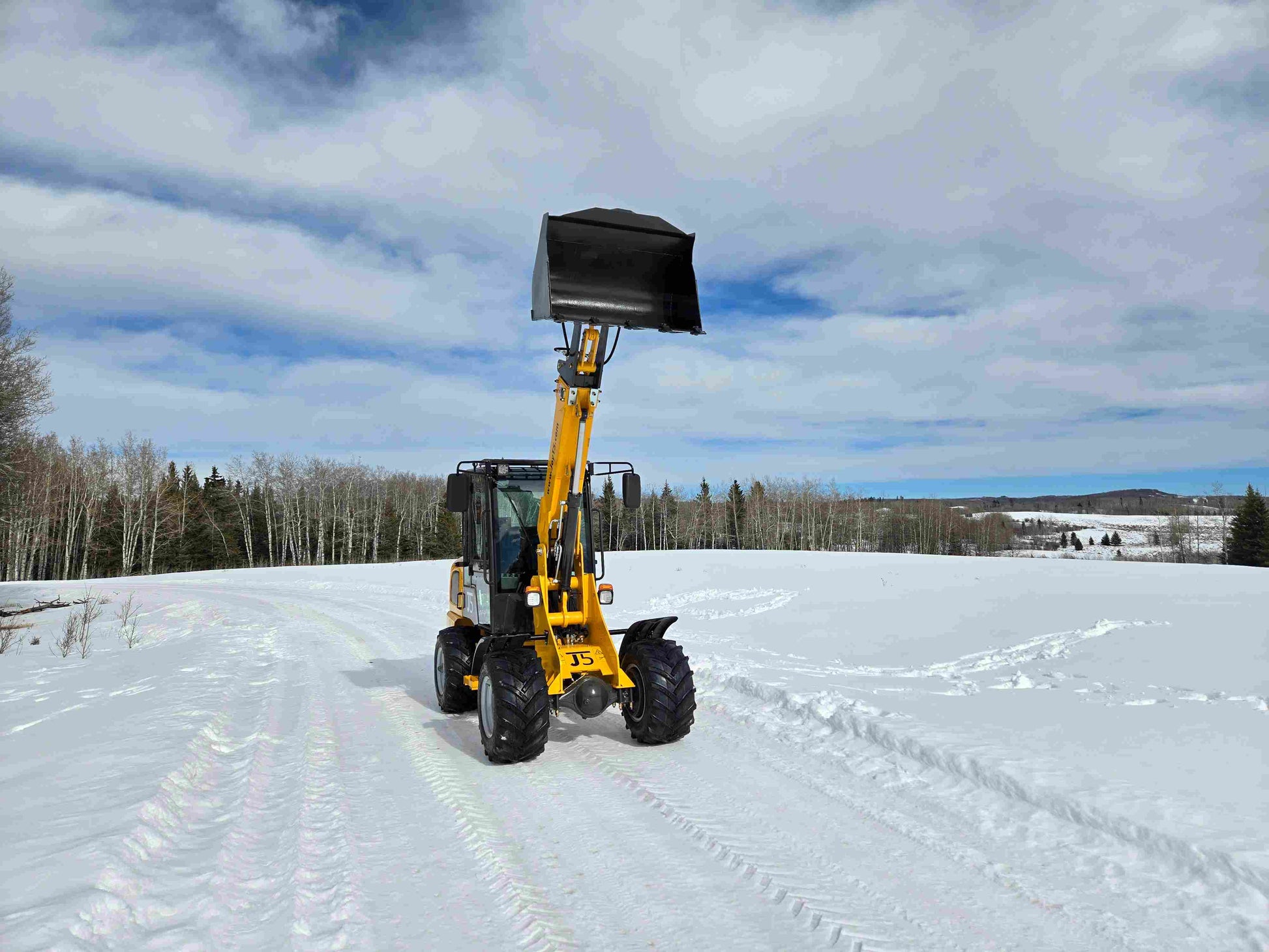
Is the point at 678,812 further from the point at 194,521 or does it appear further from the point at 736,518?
the point at 736,518

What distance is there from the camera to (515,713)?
5875mm

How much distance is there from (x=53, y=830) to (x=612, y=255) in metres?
5.45

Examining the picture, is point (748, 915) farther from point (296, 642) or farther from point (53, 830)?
point (296, 642)

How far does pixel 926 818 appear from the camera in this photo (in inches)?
182

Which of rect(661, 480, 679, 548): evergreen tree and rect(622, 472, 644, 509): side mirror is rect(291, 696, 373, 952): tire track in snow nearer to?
rect(622, 472, 644, 509): side mirror

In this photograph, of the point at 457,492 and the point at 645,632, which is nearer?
the point at 645,632

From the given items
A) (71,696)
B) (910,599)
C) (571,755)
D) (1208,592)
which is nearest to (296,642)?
(71,696)

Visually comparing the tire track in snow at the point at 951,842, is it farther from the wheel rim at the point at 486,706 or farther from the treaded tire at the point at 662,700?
the wheel rim at the point at 486,706

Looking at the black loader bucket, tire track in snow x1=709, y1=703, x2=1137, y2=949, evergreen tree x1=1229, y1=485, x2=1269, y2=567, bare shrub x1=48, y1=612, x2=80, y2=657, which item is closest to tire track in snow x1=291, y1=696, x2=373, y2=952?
tire track in snow x1=709, y1=703, x2=1137, y2=949

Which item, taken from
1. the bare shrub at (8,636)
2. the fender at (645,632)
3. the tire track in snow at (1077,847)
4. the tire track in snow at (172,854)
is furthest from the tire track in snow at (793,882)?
the bare shrub at (8,636)

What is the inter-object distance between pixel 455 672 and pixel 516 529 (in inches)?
67.3

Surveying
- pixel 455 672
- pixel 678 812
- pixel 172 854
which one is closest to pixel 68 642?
pixel 455 672

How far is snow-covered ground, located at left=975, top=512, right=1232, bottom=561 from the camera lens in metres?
72.9

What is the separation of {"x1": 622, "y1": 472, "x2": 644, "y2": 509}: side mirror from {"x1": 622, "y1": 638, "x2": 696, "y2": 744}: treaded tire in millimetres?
1434
